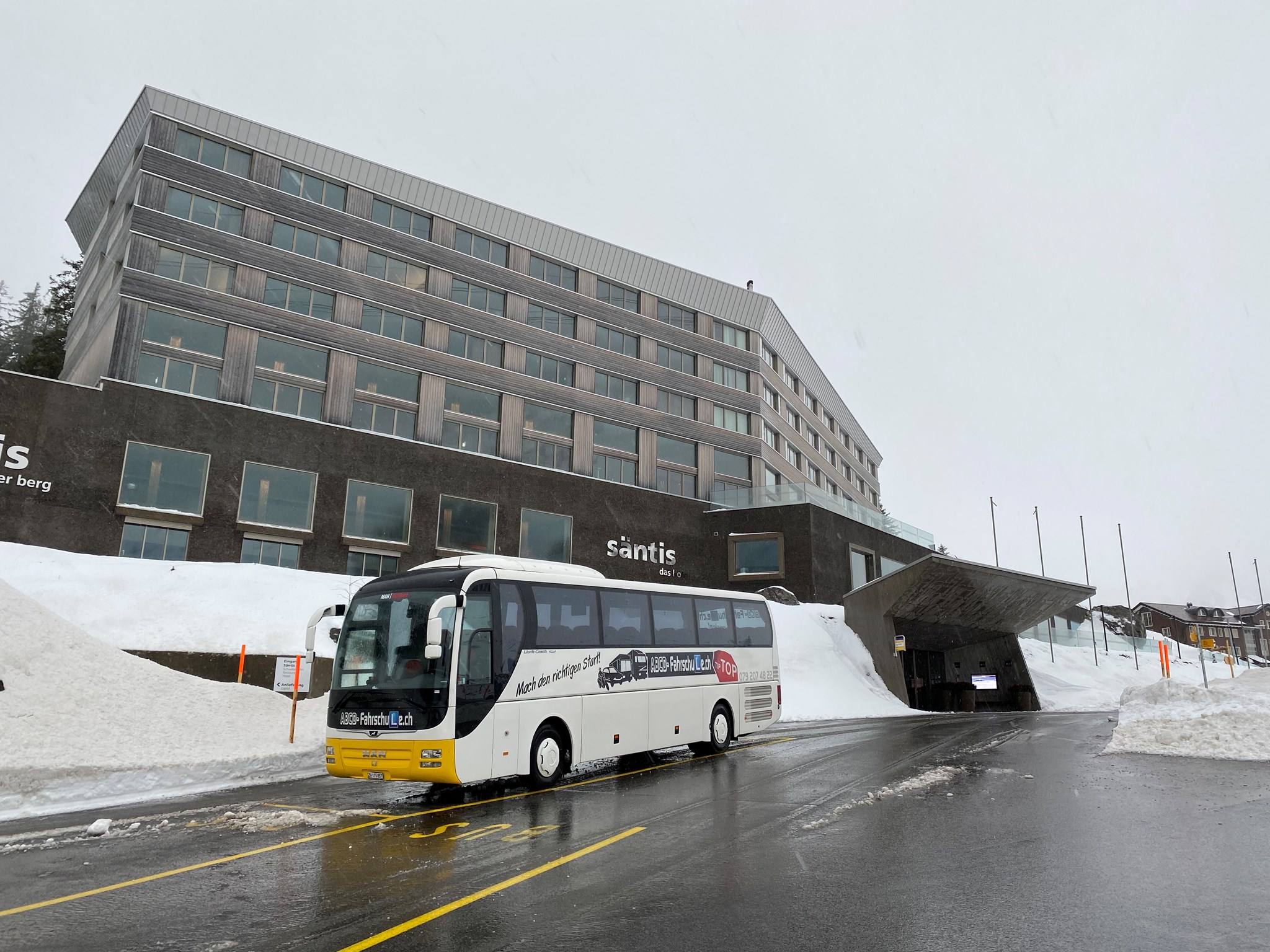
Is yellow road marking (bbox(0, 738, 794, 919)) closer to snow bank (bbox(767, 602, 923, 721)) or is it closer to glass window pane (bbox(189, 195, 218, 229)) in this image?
snow bank (bbox(767, 602, 923, 721))

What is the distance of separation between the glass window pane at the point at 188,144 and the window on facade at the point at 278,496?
14707 mm

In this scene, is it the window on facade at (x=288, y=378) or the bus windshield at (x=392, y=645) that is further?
the window on facade at (x=288, y=378)

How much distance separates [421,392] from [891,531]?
1255 inches

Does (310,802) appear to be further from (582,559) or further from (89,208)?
(89,208)

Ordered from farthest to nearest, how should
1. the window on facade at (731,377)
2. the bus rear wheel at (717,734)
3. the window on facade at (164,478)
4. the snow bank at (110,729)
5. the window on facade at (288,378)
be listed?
the window on facade at (731,377)
the window on facade at (288,378)
the window on facade at (164,478)
the bus rear wheel at (717,734)
the snow bank at (110,729)

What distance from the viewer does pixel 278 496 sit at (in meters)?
36.2

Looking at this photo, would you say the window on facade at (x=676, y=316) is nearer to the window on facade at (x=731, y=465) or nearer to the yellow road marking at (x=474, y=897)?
the window on facade at (x=731, y=465)

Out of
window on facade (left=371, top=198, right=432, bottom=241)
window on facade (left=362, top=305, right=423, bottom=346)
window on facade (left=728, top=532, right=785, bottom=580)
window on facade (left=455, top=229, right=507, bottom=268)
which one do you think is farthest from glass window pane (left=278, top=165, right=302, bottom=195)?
window on facade (left=728, top=532, right=785, bottom=580)

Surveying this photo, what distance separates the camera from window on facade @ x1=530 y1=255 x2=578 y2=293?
49344mm

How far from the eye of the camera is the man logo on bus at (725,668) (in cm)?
1748

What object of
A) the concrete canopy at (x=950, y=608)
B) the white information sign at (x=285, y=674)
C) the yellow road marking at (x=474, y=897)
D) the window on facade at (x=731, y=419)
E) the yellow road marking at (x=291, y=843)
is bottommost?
the yellow road marking at (x=291, y=843)

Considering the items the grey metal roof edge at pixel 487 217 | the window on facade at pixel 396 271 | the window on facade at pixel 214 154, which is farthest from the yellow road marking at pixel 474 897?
the grey metal roof edge at pixel 487 217

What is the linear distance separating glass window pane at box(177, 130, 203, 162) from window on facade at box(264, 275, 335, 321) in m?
6.28

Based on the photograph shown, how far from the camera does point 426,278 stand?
4431 cm
